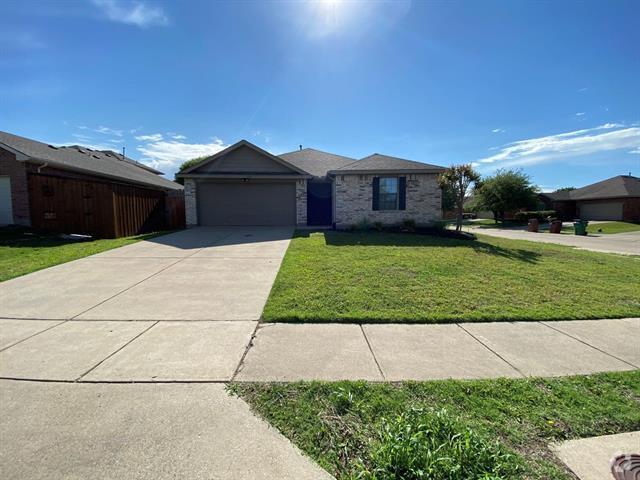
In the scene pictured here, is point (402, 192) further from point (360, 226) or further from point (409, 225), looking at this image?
point (360, 226)

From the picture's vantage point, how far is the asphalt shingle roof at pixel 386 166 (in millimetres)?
14188

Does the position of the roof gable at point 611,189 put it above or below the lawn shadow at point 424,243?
above

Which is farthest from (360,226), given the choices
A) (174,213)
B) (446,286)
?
(174,213)

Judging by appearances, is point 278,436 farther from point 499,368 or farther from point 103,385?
point 499,368

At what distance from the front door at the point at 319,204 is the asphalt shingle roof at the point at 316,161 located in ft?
2.52

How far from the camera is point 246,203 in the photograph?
1565 centimetres

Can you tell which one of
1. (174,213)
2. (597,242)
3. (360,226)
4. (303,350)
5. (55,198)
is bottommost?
(303,350)

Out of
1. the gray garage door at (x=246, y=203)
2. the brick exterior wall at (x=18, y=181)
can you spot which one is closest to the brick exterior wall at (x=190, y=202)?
the gray garage door at (x=246, y=203)

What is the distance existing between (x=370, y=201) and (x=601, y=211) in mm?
34365

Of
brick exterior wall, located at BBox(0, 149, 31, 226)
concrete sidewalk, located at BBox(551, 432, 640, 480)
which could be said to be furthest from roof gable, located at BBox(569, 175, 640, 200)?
brick exterior wall, located at BBox(0, 149, 31, 226)

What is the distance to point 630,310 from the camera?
4.67 meters

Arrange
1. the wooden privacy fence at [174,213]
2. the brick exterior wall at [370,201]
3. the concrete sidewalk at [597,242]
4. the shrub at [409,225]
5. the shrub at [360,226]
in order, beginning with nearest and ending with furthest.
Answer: the concrete sidewalk at [597,242], the shrub at [409,225], the shrub at [360,226], the brick exterior wall at [370,201], the wooden privacy fence at [174,213]

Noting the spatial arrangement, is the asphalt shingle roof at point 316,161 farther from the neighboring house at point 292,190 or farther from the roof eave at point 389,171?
the roof eave at point 389,171

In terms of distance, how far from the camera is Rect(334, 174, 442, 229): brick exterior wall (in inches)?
569
